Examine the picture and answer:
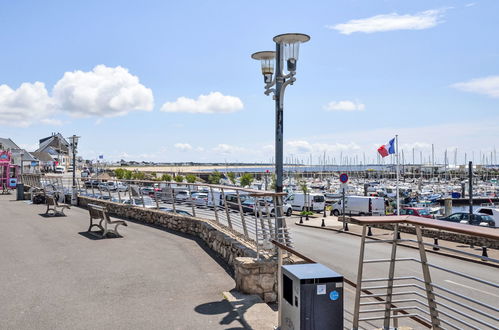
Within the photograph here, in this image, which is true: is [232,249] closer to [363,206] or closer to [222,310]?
[222,310]

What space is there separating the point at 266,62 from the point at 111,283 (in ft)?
19.8

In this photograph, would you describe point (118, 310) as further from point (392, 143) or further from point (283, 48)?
point (392, 143)

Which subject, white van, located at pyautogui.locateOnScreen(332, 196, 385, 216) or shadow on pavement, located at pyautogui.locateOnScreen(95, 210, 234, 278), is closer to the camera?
shadow on pavement, located at pyautogui.locateOnScreen(95, 210, 234, 278)

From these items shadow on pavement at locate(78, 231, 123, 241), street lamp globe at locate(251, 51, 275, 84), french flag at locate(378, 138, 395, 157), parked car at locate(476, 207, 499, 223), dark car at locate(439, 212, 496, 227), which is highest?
street lamp globe at locate(251, 51, 275, 84)

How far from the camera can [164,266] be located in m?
9.05

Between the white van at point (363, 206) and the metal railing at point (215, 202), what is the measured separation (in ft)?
42.2

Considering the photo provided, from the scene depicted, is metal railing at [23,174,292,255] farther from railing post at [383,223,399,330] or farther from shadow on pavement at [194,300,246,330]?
railing post at [383,223,399,330]

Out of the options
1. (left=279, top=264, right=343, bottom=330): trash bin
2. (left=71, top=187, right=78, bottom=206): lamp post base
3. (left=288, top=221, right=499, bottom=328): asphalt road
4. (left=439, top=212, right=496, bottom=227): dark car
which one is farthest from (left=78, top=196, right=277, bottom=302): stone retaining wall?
(left=439, top=212, right=496, bottom=227): dark car

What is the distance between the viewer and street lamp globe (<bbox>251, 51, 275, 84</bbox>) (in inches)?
400

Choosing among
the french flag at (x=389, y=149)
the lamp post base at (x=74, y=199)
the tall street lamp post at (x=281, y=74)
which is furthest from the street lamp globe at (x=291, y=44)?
the french flag at (x=389, y=149)

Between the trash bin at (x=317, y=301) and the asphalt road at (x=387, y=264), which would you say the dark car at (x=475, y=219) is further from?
the trash bin at (x=317, y=301)

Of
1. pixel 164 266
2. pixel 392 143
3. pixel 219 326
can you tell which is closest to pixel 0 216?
pixel 164 266

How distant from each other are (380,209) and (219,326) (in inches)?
1349

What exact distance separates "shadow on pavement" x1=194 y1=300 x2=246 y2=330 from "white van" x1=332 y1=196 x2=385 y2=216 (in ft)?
108
